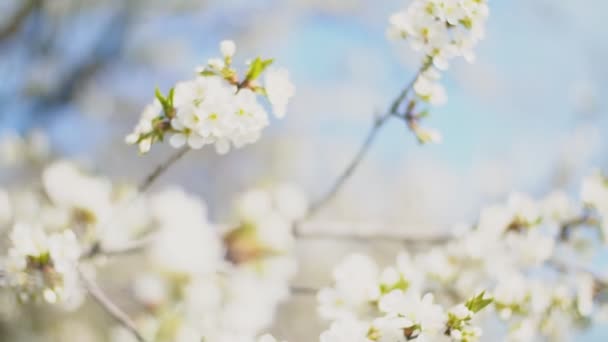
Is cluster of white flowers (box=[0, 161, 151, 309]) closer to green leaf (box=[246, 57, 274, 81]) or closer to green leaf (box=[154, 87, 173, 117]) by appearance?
green leaf (box=[154, 87, 173, 117])

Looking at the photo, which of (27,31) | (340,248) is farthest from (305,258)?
(27,31)

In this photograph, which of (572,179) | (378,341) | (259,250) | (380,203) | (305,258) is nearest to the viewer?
(378,341)

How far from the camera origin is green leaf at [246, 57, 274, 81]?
999 mm

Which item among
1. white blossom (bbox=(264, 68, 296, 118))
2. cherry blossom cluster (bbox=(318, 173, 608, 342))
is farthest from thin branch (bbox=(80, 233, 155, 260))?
white blossom (bbox=(264, 68, 296, 118))

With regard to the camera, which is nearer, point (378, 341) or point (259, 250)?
point (378, 341)

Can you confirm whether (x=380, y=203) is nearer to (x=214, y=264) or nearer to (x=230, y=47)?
(x=214, y=264)

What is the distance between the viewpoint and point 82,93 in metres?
4.27

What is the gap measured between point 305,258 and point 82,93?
90.9 inches

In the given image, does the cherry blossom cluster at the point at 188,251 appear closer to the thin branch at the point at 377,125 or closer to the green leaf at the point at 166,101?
the thin branch at the point at 377,125

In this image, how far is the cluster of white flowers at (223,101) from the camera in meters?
1.00

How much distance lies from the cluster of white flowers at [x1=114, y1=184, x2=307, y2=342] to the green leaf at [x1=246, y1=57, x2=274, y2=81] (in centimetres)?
56

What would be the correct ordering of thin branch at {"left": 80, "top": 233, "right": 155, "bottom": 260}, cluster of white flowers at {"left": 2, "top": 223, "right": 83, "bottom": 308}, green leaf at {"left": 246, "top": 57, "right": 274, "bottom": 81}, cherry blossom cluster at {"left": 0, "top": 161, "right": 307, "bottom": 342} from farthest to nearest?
cherry blossom cluster at {"left": 0, "top": 161, "right": 307, "bottom": 342} < thin branch at {"left": 80, "top": 233, "right": 155, "bottom": 260} < cluster of white flowers at {"left": 2, "top": 223, "right": 83, "bottom": 308} < green leaf at {"left": 246, "top": 57, "right": 274, "bottom": 81}

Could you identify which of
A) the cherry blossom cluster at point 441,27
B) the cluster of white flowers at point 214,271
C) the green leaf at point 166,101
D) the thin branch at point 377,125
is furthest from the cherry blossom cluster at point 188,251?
the cherry blossom cluster at point 441,27

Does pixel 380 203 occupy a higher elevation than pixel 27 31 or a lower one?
higher
